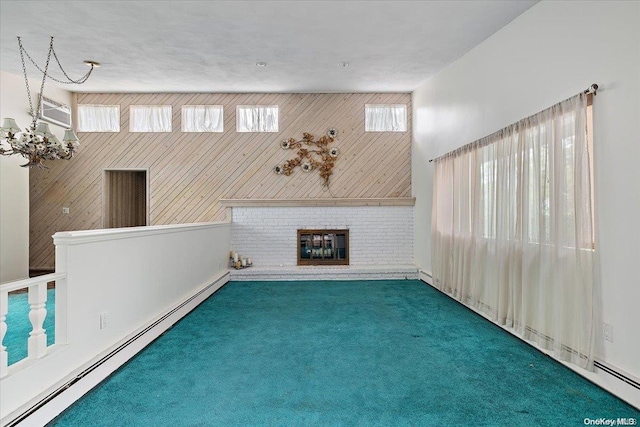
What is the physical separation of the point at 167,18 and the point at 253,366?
3.66 m

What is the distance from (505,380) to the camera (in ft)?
8.14

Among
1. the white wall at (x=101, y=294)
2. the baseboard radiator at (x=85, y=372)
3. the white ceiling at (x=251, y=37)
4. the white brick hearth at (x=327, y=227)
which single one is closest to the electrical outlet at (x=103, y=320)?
the white wall at (x=101, y=294)

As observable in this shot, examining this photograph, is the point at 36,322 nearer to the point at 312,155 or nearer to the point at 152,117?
the point at 312,155

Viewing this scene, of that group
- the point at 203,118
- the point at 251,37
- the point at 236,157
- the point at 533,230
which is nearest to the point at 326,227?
the point at 236,157

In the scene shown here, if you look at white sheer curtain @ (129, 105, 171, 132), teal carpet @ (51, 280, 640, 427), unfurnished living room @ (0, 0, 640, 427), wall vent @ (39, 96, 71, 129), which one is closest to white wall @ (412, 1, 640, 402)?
unfurnished living room @ (0, 0, 640, 427)

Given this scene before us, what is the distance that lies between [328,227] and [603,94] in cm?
461

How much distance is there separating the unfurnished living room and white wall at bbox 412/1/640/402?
0.6 inches

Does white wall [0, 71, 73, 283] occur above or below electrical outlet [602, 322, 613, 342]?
above

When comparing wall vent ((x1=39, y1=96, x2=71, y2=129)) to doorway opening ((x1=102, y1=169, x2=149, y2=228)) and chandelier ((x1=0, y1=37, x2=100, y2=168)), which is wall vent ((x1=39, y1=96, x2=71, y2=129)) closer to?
doorway opening ((x1=102, y1=169, x2=149, y2=228))

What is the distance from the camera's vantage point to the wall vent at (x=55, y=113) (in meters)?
5.76

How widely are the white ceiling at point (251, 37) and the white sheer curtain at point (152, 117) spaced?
2.24ft

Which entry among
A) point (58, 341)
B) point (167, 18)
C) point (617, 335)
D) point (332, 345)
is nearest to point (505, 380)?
point (617, 335)

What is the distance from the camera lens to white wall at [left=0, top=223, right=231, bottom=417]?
1991 mm

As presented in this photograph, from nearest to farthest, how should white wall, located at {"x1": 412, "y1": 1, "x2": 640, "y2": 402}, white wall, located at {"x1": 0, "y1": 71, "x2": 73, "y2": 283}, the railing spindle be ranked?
the railing spindle < white wall, located at {"x1": 412, "y1": 1, "x2": 640, "y2": 402} < white wall, located at {"x1": 0, "y1": 71, "x2": 73, "y2": 283}
